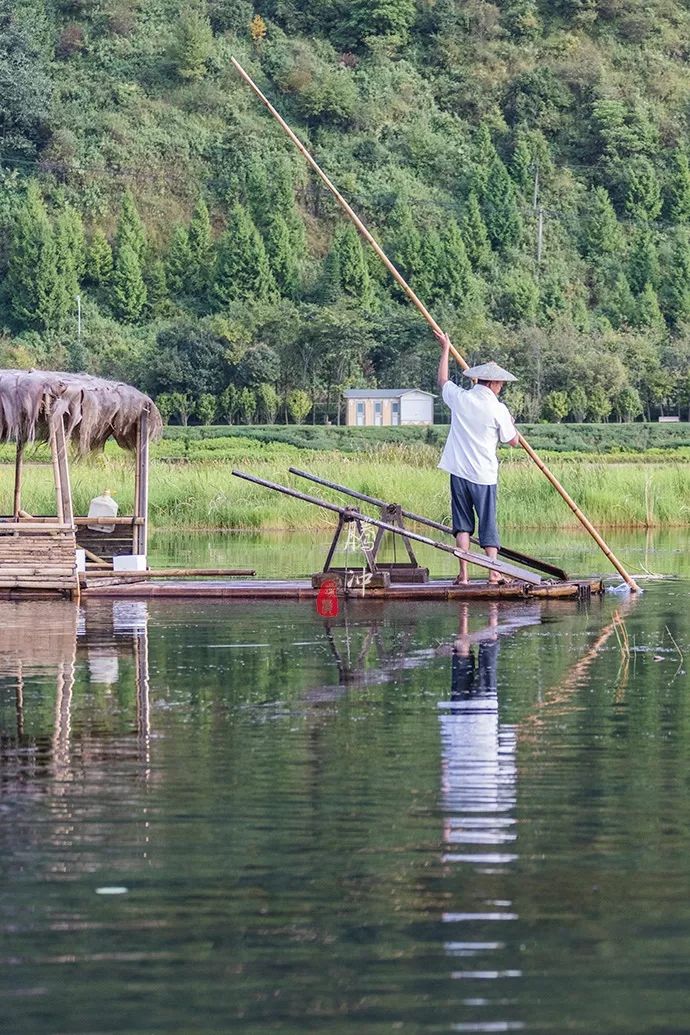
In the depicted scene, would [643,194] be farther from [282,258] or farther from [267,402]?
[267,402]

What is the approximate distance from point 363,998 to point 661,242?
266 ft

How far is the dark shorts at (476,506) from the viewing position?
50.5 feet

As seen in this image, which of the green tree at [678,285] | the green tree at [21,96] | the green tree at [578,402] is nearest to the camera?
the green tree at [578,402]

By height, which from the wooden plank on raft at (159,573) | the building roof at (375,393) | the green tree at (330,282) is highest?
the green tree at (330,282)

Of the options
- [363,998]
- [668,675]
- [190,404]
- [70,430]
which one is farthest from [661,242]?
[363,998]

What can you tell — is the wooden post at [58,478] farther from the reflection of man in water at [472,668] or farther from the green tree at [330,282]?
the green tree at [330,282]

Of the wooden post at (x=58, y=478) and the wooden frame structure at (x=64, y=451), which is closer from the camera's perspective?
the wooden frame structure at (x=64, y=451)

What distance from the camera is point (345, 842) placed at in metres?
6.67

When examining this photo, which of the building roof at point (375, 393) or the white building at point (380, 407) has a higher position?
the building roof at point (375, 393)

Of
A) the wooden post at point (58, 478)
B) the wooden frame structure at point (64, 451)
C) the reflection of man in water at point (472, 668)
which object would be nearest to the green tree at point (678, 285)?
the wooden frame structure at point (64, 451)

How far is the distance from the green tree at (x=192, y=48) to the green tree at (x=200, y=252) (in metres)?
20.9

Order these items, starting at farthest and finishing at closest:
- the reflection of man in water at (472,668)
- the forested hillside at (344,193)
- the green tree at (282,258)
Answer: the green tree at (282,258)
the forested hillside at (344,193)
the reflection of man in water at (472,668)

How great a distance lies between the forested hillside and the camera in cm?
7119

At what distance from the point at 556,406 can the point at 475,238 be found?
15359mm
